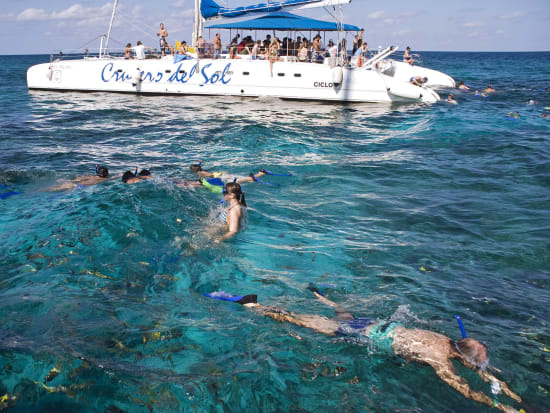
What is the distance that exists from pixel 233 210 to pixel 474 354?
4.16 meters

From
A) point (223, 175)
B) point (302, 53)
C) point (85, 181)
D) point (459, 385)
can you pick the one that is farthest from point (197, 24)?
point (459, 385)

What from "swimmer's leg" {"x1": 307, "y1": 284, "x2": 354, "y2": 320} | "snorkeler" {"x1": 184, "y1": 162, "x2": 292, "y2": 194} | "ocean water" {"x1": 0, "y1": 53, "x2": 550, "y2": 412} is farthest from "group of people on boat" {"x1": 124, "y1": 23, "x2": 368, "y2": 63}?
"swimmer's leg" {"x1": 307, "y1": 284, "x2": 354, "y2": 320}

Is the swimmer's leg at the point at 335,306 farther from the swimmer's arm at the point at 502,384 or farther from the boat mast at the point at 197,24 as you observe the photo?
the boat mast at the point at 197,24

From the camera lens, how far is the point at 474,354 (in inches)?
143

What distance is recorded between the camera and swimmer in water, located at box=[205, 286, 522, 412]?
141 inches

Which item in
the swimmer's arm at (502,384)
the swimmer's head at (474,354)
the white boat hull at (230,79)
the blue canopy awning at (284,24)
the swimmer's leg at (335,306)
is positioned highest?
the blue canopy awning at (284,24)

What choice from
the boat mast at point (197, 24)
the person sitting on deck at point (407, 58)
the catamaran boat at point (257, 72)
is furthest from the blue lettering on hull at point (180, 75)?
the person sitting on deck at point (407, 58)

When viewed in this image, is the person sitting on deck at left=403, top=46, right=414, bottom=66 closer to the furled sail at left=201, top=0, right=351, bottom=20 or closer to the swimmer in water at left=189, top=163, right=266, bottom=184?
the furled sail at left=201, top=0, right=351, bottom=20

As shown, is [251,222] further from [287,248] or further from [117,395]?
[117,395]

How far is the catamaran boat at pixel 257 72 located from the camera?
20.5m

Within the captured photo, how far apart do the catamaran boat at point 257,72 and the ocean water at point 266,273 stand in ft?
28.6

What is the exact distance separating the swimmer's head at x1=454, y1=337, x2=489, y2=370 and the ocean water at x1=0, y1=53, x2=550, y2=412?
0.49 ft

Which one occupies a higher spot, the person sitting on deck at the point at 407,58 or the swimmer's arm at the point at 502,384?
the person sitting on deck at the point at 407,58

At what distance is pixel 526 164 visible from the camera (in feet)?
37.0
